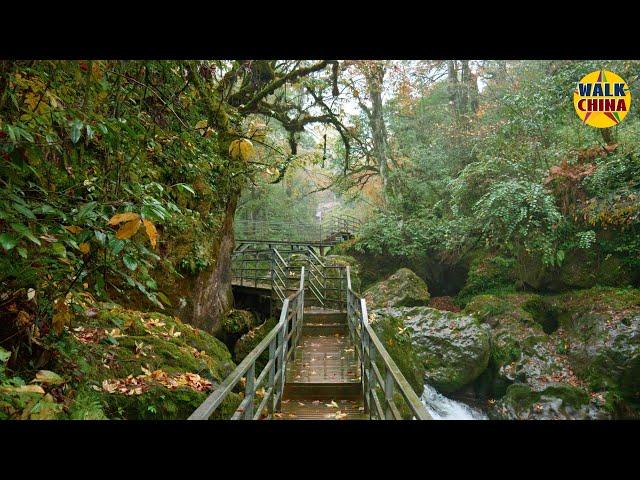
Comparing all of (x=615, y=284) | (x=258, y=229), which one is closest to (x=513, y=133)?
(x=615, y=284)

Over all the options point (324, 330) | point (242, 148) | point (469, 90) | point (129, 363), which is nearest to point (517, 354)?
point (324, 330)

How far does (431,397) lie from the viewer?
9.09 metres

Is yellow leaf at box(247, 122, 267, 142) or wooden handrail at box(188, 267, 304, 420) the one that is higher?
yellow leaf at box(247, 122, 267, 142)

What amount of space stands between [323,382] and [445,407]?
5347mm

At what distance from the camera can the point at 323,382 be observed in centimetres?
506

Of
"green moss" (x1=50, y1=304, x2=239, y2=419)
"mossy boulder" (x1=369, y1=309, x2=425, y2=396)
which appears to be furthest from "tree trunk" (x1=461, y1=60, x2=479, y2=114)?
"green moss" (x1=50, y1=304, x2=239, y2=419)

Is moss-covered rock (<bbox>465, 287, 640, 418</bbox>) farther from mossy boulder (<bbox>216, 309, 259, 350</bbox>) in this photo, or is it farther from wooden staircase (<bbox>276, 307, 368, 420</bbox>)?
mossy boulder (<bbox>216, 309, 259, 350</bbox>)

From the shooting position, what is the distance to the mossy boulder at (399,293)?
1224 cm

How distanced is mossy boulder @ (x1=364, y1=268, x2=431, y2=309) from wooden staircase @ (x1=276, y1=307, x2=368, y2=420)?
16.9 feet

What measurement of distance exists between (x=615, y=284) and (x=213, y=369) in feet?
39.8

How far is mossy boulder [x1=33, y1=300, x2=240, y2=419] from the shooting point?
8.73 feet

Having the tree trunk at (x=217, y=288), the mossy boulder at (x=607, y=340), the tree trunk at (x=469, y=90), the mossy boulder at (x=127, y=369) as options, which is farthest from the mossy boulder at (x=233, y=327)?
the tree trunk at (x=469, y=90)

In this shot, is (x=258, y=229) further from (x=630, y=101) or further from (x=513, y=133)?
(x=630, y=101)

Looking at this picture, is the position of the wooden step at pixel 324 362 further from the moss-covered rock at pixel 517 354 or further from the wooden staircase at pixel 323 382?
the moss-covered rock at pixel 517 354
